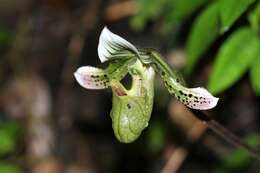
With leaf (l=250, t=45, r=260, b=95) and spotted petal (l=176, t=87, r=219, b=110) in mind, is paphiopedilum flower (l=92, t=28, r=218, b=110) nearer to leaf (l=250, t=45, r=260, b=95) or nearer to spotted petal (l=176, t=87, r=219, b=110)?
spotted petal (l=176, t=87, r=219, b=110)

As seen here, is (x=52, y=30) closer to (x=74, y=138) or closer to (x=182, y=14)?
(x=74, y=138)

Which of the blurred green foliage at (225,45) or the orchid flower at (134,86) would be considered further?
the blurred green foliage at (225,45)

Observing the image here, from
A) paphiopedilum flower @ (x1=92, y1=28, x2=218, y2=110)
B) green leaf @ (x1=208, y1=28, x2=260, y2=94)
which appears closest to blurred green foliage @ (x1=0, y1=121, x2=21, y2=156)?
green leaf @ (x1=208, y1=28, x2=260, y2=94)

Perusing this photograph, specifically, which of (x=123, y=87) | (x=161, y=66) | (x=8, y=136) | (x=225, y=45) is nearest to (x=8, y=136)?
(x=8, y=136)

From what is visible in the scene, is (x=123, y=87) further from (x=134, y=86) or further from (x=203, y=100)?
(x=203, y=100)

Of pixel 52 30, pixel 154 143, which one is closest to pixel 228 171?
pixel 154 143

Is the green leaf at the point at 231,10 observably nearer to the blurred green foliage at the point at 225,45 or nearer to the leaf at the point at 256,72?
the blurred green foliage at the point at 225,45

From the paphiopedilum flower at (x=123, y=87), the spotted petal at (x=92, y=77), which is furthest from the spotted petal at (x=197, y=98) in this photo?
the spotted petal at (x=92, y=77)
